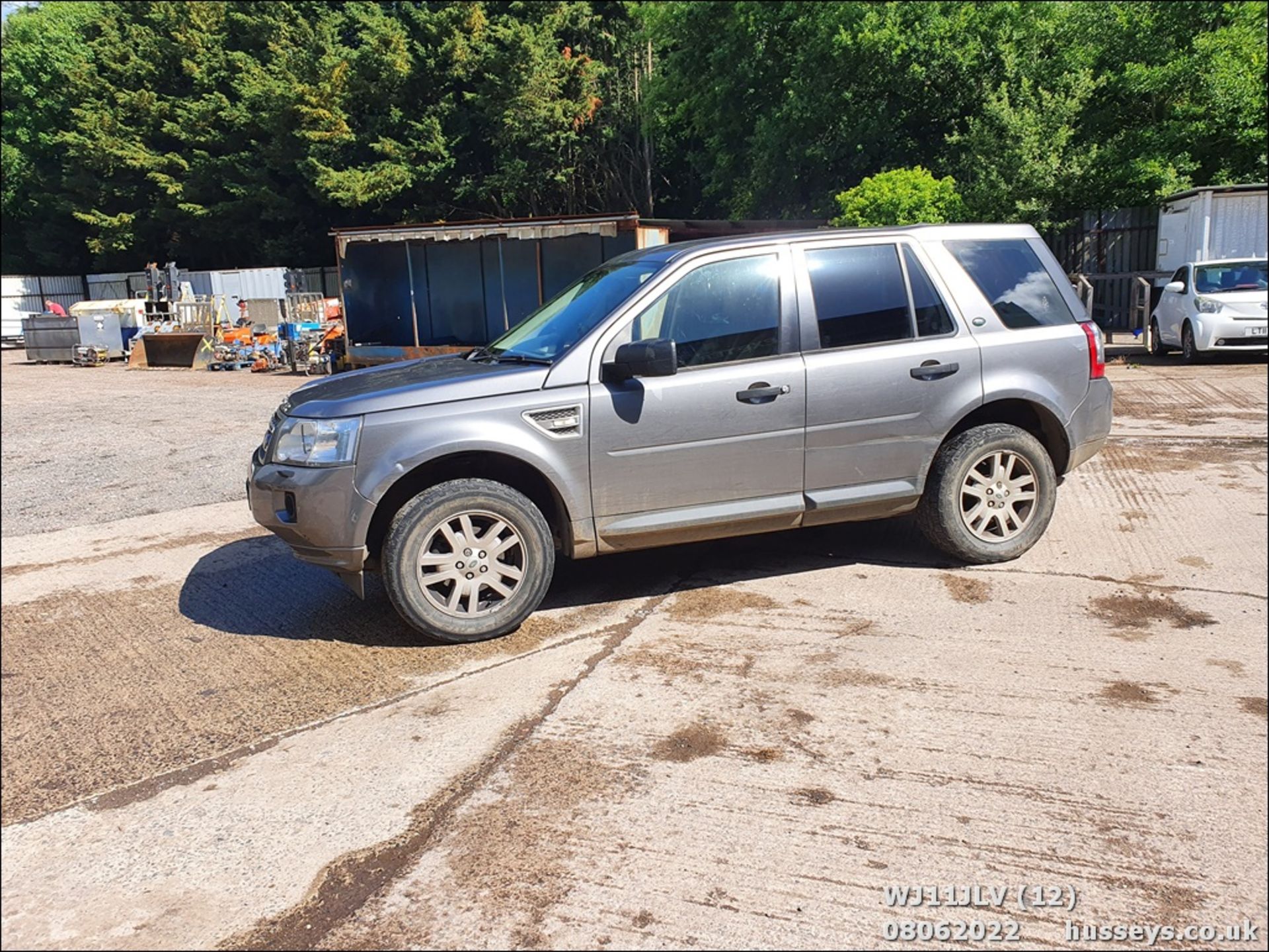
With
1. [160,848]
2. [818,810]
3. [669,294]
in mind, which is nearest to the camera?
[160,848]

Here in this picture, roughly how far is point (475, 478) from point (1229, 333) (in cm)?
1365

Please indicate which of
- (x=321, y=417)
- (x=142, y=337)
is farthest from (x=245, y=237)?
(x=321, y=417)

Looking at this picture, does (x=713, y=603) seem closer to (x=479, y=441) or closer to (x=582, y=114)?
(x=479, y=441)

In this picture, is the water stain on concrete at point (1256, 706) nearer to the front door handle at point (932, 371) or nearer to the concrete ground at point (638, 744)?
the concrete ground at point (638, 744)

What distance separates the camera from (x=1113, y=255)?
23000mm

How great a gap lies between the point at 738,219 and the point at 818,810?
25.7 m

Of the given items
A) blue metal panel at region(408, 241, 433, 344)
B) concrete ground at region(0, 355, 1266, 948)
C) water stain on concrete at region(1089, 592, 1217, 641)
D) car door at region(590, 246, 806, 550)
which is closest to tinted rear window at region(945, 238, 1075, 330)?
car door at region(590, 246, 806, 550)

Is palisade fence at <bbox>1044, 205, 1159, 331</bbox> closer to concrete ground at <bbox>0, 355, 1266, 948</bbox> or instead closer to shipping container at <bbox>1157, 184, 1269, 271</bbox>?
shipping container at <bbox>1157, 184, 1269, 271</bbox>

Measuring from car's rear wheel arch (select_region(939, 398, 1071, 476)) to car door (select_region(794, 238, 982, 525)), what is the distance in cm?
24

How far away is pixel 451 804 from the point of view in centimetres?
332

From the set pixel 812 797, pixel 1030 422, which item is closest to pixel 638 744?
pixel 812 797

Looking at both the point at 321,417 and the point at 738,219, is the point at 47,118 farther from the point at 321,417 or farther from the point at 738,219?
the point at 321,417

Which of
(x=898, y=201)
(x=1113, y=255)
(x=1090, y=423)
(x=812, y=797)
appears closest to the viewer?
(x=812, y=797)

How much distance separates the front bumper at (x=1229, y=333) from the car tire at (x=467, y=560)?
13447mm
